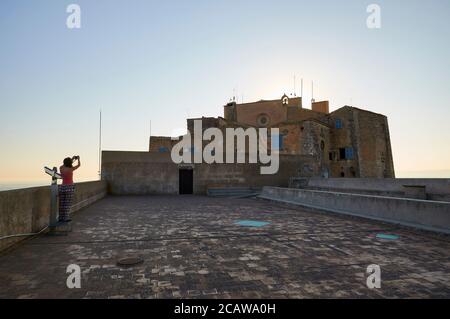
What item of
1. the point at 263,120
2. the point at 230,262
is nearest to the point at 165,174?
the point at 230,262

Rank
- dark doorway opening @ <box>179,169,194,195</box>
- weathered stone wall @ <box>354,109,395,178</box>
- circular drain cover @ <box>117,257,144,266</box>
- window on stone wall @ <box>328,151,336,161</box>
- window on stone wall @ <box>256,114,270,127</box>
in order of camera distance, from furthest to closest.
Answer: window on stone wall @ <box>256,114,270,127</box>
window on stone wall @ <box>328,151,336,161</box>
weathered stone wall @ <box>354,109,395,178</box>
dark doorway opening @ <box>179,169,194,195</box>
circular drain cover @ <box>117,257,144,266</box>

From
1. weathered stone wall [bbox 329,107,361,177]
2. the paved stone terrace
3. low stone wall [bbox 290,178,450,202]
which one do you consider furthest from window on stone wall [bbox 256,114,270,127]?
the paved stone terrace

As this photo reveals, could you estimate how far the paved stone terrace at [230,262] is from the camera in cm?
319

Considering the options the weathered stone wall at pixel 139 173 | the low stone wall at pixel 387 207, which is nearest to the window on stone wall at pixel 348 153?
the weathered stone wall at pixel 139 173

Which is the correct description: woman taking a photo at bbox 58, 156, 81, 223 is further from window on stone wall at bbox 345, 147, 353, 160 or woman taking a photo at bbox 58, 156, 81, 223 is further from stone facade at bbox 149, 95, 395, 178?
window on stone wall at bbox 345, 147, 353, 160

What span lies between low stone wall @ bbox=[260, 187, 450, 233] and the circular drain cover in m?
6.28

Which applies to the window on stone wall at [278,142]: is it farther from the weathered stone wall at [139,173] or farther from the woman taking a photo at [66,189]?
the woman taking a photo at [66,189]

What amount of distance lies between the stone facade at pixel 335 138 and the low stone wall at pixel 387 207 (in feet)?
73.8

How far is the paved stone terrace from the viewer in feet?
10.5

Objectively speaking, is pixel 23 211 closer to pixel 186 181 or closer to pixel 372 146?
pixel 186 181

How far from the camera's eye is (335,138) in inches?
1447

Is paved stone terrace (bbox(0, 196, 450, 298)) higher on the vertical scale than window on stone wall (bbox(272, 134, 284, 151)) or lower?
lower
